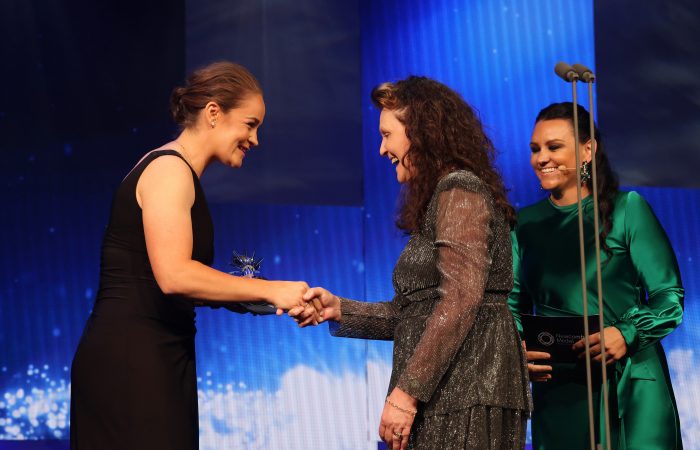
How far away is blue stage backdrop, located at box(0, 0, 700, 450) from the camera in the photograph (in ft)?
13.0

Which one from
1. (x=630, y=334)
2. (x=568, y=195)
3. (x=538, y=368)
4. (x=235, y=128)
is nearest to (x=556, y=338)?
(x=538, y=368)

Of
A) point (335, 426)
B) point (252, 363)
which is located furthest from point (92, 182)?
point (335, 426)

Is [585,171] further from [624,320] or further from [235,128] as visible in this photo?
[235,128]

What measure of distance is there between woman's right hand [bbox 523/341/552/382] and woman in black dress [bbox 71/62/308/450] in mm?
888

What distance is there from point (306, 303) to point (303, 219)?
1873 millimetres

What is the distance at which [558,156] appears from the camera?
2.77 metres

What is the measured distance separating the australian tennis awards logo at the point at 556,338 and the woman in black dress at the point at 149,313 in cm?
89

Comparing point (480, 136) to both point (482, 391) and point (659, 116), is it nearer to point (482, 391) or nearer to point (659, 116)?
point (482, 391)

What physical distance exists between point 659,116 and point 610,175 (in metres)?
1.56

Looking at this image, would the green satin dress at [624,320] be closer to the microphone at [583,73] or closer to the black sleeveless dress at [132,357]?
the microphone at [583,73]

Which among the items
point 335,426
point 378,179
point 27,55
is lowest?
point 335,426

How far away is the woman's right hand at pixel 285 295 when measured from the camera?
212 centimetres

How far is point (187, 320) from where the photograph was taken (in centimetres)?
202

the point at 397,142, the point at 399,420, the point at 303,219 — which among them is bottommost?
the point at 399,420
